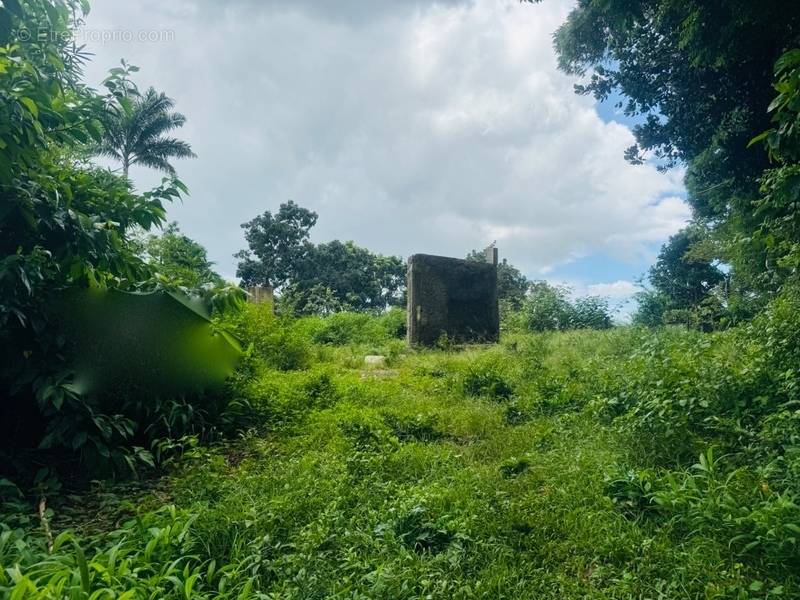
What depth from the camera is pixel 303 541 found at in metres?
2.08

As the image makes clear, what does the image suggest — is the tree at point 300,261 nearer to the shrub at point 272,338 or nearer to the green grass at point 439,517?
the shrub at point 272,338

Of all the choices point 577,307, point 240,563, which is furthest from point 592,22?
point 240,563

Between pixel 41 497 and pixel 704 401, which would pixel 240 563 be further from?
pixel 704 401

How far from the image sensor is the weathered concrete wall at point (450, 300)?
892 cm

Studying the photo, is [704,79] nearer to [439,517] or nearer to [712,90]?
[712,90]

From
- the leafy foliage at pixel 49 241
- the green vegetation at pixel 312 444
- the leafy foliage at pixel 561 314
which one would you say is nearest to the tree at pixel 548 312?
the leafy foliage at pixel 561 314

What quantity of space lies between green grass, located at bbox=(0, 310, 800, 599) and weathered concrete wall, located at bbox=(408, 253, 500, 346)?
16.6 ft

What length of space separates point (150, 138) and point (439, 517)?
22.4 m

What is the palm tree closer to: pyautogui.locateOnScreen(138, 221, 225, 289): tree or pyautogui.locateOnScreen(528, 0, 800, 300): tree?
pyautogui.locateOnScreen(138, 221, 225, 289): tree

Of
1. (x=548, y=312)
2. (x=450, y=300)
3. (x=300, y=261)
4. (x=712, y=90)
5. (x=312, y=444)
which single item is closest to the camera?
(x=312, y=444)

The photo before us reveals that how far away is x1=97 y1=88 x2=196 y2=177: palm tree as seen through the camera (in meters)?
19.6

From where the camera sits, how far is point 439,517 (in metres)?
2.24

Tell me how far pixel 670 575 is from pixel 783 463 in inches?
39.5

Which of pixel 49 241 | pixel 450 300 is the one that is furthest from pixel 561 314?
pixel 49 241
